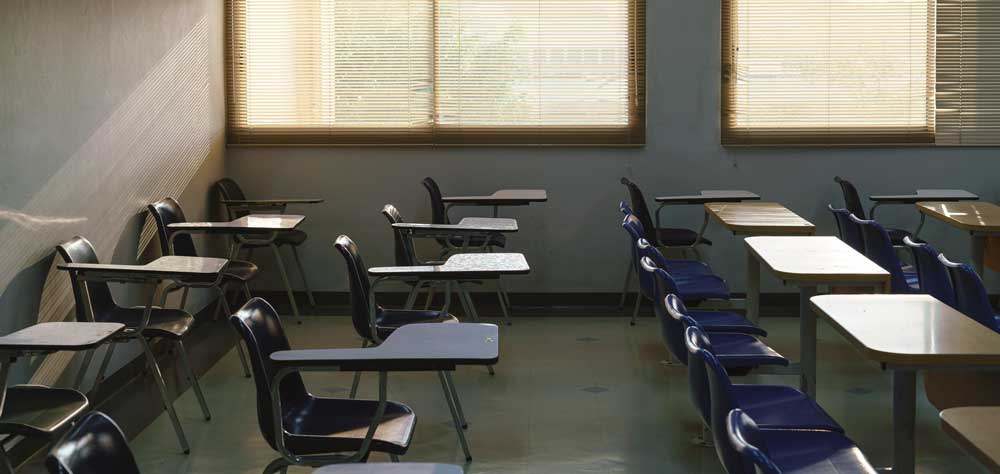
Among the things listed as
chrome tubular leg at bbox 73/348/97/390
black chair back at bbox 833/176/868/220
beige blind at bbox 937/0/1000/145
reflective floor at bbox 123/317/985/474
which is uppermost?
beige blind at bbox 937/0/1000/145

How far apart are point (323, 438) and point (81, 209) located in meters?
2.58

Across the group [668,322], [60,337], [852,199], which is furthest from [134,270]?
[852,199]

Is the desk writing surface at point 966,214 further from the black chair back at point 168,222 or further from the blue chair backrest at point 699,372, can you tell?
the black chair back at point 168,222

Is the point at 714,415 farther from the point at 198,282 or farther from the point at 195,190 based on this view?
the point at 195,190

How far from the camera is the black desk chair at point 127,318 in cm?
498

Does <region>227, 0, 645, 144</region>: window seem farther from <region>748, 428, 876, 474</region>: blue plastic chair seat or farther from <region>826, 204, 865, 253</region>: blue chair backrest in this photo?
<region>748, 428, 876, 474</region>: blue plastic chair seat

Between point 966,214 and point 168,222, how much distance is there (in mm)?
4626

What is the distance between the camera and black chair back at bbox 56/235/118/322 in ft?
16.4

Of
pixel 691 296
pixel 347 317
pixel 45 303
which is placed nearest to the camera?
pixel 45 303

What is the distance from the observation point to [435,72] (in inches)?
336

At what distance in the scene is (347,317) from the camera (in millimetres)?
8242

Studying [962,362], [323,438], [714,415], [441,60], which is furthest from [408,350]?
[441,60]

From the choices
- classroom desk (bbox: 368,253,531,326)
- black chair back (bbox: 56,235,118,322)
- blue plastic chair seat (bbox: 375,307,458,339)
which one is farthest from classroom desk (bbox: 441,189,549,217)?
black chair back (bbox: 56,235,118,322)

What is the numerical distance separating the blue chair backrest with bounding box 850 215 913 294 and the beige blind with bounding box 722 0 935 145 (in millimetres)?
2613
